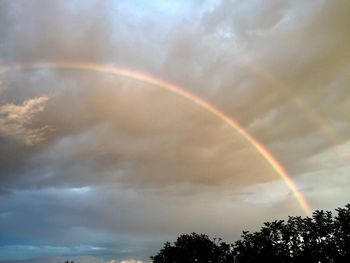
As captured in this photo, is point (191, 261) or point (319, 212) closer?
point (319, 212)

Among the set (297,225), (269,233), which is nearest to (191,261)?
(269,233)

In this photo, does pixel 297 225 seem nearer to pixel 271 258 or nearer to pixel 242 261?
pixel 271 258

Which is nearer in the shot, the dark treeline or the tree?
the dark treeline

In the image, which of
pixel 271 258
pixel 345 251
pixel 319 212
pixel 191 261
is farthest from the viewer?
pixel 191 261

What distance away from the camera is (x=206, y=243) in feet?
276

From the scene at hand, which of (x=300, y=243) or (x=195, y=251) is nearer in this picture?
(x=300, y=243)

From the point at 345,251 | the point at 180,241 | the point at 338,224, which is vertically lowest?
the point at 345,251

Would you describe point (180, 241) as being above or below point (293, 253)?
above

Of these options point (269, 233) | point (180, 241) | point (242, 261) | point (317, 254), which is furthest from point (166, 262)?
point (317, 254)

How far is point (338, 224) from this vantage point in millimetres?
55969

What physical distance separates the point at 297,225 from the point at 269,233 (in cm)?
534

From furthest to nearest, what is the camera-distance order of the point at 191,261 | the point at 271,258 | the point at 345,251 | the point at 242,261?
the point at 191,261 → the point at 242,261 → the point at 271,258 → the point at 345,251

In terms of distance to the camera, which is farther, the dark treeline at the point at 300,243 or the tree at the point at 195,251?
the tree at the point at 195,251

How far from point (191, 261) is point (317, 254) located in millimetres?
32532
